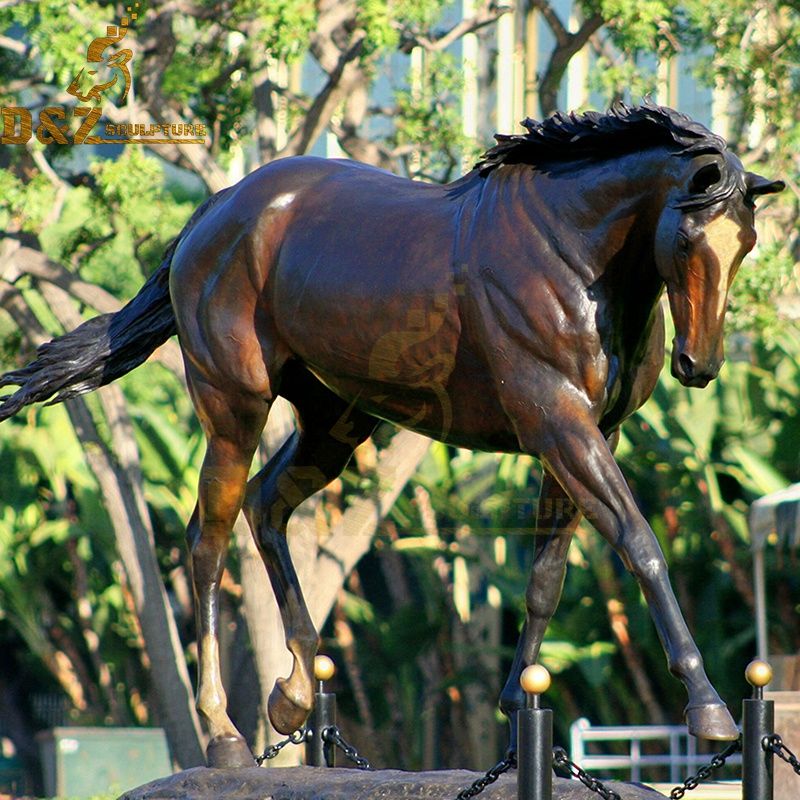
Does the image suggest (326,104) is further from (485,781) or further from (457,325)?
(485,781)

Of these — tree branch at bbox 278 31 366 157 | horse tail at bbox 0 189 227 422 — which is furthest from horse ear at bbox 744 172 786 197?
tree branch at bbox 278 31 366 157

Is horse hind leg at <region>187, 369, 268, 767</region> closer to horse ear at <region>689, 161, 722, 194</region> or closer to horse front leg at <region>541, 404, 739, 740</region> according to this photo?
horse front leg at <region>541, 404, 739, 740</region>

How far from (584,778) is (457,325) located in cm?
129

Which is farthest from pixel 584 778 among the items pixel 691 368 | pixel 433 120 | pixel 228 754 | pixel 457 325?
pixel 433 120

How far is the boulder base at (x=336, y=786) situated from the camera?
4137 millimetres

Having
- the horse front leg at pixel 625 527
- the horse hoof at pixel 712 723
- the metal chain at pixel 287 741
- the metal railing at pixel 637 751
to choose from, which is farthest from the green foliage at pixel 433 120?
the horse hoof at pixel 712 723

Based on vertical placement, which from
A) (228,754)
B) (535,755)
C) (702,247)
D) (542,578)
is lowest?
(228,754)

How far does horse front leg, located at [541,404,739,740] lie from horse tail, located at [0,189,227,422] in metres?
1.76

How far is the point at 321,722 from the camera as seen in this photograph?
5.54 meters

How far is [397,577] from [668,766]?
12.3 feet

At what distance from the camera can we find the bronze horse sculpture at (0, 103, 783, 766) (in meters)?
4.24

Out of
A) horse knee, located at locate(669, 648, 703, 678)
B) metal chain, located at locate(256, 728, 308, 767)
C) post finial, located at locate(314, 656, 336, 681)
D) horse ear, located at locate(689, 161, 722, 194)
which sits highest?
horse ear, located at locate(689, 161, 722, 194)

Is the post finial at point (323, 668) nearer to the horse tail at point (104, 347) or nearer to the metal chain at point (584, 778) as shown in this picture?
the horse tail at point (104, 347)

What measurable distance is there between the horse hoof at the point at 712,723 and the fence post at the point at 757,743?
0.30ft
